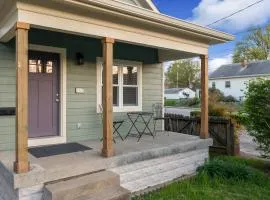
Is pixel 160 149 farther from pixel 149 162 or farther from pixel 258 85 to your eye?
pixel 258 85

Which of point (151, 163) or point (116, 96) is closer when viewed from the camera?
point (151, 163)

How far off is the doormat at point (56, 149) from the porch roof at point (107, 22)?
2.04 metres

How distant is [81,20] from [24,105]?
5.21 ft

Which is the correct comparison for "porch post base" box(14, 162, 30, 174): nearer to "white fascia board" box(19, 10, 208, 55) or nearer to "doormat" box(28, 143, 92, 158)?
"doormat" box(28, 143, 92, 158)

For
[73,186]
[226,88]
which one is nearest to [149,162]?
[73,186]

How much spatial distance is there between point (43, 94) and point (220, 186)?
12.5ft

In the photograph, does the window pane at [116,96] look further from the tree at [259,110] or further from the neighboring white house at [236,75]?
the neighboring white house at [236,75]

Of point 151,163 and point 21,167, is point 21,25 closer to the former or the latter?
point 21,167

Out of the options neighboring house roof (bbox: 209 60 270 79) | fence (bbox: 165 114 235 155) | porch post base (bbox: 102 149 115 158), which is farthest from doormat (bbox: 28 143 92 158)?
neighboring house roof (bbox: 209 60 270 79)

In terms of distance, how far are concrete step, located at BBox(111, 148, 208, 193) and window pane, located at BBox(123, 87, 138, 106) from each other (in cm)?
203

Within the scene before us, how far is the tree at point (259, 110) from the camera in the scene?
5559 mm

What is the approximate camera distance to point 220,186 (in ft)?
14.9

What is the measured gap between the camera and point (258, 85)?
18.7 feet

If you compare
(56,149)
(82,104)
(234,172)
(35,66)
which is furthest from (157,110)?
(35,66)
